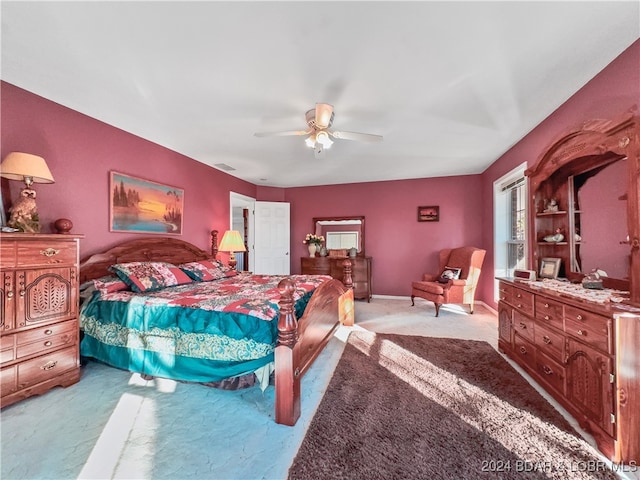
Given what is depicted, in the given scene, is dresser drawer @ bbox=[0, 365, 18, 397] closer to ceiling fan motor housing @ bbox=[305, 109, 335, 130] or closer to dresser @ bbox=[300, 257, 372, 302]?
ceiling fan motor housing @ bbox=[305, 109, 335, 130]

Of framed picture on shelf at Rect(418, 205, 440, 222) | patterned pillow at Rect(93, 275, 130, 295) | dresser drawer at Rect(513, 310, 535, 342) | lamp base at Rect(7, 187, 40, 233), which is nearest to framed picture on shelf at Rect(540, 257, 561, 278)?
dresser drawer at Rect(513, 310, 535, 342)

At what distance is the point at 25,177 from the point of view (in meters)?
2.05

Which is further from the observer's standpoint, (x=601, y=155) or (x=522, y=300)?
(x=522, y=300)

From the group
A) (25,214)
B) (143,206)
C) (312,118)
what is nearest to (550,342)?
(312,118)

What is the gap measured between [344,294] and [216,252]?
2.38 meters

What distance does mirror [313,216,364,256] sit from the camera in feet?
18.5

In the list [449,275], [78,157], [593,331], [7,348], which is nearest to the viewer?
[593,331]

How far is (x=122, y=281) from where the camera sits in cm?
256

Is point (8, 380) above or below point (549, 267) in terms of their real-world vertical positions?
below

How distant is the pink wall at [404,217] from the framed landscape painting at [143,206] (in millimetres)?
2883

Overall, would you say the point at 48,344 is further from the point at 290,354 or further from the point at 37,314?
the point at 290,354

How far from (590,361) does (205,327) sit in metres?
2.43

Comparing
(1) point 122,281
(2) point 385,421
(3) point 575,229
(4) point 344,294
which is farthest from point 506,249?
(1) point 122,281

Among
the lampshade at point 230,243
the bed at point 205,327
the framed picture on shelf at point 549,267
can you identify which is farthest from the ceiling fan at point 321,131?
the lampshade at point 230,243
